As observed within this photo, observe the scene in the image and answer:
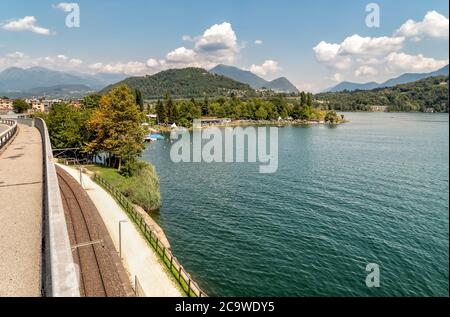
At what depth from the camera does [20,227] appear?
18766mm

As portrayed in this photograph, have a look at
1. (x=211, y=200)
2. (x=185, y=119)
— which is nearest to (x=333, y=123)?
(x=185, y=119)

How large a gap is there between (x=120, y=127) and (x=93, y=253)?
33.0 meters

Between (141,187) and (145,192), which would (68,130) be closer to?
(141,187)

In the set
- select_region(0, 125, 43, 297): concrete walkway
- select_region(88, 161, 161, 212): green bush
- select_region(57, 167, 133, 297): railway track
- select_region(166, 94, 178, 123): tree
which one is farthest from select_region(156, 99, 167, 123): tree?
select_region(57, 167, 133, 297): railway track

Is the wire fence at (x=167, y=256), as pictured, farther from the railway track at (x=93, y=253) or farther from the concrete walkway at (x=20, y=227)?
the concrete walkway at (x=20, y=227)

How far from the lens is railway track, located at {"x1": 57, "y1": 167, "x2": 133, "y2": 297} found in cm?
1734

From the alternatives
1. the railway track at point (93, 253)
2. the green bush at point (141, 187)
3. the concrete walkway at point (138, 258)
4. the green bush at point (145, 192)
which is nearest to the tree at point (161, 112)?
the green bush at point (141, 187)

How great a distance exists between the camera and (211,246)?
2912 cm

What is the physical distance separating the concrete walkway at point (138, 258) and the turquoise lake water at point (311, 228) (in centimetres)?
382

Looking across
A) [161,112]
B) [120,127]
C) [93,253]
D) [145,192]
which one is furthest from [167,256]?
[161,112]

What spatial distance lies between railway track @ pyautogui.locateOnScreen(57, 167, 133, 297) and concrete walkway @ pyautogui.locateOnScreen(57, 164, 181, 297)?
0.84 m

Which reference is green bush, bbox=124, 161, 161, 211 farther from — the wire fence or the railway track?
the railway track
